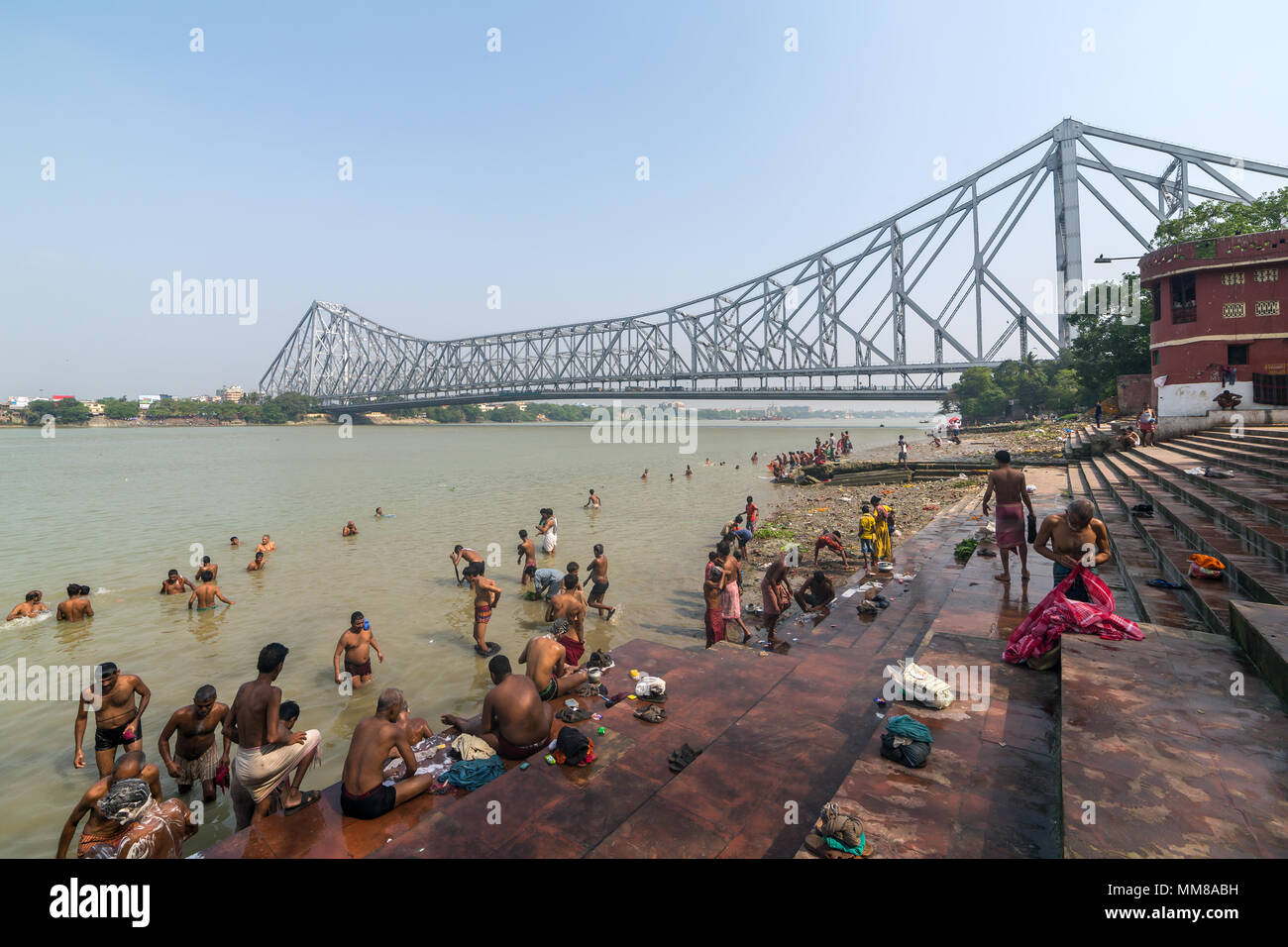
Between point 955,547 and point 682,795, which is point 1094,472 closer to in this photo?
point 955,547

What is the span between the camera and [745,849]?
296 cm

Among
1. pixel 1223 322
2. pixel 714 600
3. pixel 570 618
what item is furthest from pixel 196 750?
pixel 1223 322

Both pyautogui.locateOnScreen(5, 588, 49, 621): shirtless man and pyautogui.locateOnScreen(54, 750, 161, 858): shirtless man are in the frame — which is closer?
pyautogui.locateOnScreen(54, 750, 161, 858): shirtless man

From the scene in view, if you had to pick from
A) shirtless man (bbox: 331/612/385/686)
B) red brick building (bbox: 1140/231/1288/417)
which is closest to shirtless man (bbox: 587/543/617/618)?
shirtless man (bbox: 331/612/385/686)

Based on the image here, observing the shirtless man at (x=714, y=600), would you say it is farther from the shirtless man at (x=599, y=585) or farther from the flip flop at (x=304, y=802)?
the flip flop at (x=304, y=802)

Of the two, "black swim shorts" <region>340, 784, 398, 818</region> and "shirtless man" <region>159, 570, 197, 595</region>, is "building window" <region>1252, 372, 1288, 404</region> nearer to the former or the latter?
"black swim shorts" <region>340, 784, 398, 818</region>

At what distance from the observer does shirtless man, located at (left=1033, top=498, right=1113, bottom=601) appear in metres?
4.89

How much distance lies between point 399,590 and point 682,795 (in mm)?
9114

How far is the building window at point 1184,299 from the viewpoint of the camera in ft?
53.2

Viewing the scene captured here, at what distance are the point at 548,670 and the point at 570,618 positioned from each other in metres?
1.54

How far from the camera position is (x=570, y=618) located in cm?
670

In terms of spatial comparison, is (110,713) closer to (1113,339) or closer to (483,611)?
(483,611)

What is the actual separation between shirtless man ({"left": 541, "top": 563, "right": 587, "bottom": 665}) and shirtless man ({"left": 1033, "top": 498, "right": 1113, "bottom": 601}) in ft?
15.2
